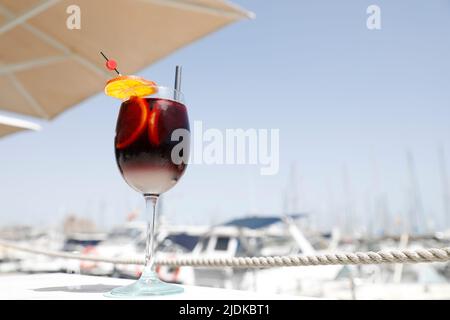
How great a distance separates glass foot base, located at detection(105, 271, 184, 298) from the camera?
2.45 feet

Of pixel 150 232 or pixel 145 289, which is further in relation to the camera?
pixel 150 232

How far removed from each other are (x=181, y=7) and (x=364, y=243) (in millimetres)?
18445

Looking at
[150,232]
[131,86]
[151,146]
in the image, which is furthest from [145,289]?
[131,86]

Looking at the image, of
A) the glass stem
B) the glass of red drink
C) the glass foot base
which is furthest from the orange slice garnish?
the glass foot base

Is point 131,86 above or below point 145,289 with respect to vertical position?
above

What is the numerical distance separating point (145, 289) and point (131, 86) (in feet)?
1.53

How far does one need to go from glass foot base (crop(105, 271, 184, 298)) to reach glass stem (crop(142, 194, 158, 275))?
0.7 inches

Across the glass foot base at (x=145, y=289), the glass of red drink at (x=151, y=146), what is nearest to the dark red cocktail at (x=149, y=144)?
the glass of red drink at (x=151, y=146)

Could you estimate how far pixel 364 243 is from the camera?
1911 cm

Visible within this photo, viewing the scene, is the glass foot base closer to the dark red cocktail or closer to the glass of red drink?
the glass of red drink

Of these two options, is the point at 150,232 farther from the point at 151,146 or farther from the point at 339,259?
the point at 339,259

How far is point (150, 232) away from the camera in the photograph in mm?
899
